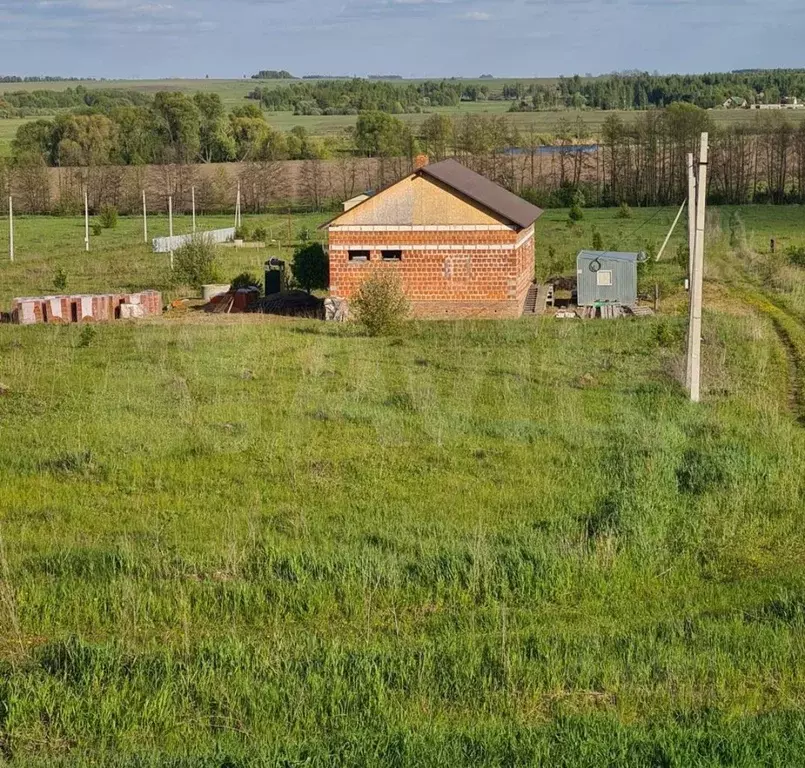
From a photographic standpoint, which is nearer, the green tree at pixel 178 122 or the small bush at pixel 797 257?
the small bush at pixel 797 257

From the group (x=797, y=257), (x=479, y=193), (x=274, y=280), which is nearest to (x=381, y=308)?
(x=479, y=193)

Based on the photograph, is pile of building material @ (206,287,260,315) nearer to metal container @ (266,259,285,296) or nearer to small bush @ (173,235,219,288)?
metal container @ (266,259,285,296)

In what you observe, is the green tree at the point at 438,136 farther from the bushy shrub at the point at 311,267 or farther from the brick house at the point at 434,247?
the brick house at the point at 434,247

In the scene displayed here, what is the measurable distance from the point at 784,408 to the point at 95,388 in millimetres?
9770

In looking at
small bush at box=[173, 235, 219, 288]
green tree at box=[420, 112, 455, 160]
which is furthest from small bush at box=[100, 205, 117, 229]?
small bush at box=[173, 235, 219, 288]

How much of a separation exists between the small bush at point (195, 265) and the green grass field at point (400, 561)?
1299 cm

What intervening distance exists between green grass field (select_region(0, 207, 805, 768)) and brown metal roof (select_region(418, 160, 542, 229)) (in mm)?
7938

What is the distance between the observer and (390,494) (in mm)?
13297

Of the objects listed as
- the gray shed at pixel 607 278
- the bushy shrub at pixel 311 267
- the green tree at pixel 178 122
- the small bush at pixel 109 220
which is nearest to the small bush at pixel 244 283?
the bushy shrub at pixel 311 267

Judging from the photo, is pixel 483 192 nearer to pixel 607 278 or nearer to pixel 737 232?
pixel 607 278

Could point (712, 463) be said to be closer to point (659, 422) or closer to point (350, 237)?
point (659, 422)

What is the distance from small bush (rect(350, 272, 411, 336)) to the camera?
25.0 metres

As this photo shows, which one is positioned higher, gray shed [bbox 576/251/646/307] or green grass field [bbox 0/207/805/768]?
gray shed [bbox 576/251/646/307]

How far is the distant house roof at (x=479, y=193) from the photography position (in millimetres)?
28875
